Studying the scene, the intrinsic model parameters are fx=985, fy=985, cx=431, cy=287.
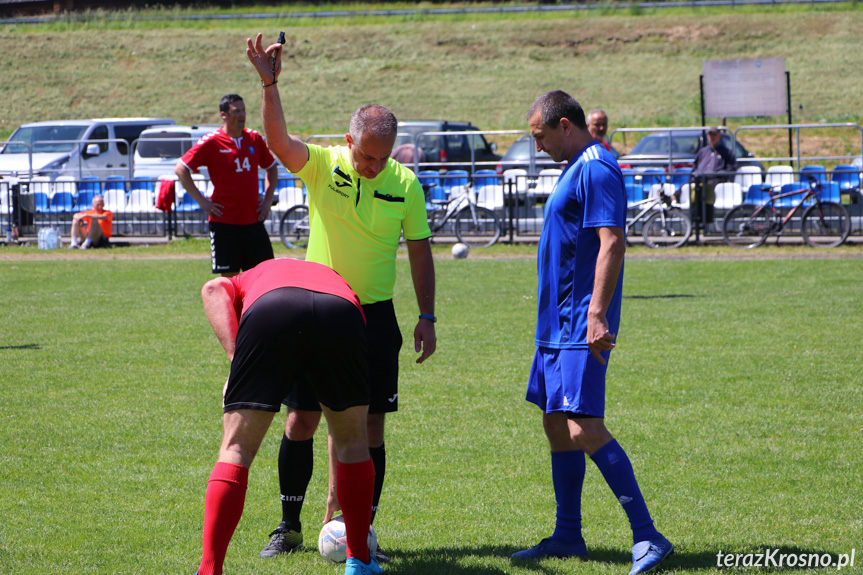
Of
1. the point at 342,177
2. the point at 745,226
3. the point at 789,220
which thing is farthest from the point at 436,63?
the point at 342,177

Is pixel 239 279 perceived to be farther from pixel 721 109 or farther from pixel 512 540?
pixel 721 109

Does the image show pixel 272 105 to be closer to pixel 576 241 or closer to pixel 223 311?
pixel 223 311

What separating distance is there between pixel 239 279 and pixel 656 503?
2.49m

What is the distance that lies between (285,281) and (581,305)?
1.30 metres

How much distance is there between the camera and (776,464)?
220 inches

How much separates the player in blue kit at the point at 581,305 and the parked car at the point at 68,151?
67.4ft

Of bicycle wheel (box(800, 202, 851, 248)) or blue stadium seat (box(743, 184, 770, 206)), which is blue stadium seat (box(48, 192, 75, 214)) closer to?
blue stadium seat (box(743, 184, 770, 206))

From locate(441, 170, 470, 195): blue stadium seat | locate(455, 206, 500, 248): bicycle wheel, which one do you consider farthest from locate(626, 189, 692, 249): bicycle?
locate(441, 170, 470, 195): blue stadium seat

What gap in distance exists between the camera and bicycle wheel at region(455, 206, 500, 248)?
19.0m

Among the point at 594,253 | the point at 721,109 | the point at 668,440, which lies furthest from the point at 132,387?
the point at 721,109

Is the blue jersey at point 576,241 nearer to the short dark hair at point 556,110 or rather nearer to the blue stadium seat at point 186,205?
the short dark hair at point 556,110

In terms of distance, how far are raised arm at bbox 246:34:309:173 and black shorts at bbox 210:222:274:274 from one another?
5.22m

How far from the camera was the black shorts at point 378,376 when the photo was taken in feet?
14.2

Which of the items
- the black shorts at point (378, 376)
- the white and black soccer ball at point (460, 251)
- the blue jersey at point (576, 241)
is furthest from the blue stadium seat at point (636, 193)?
the black shorts at point (378, 376)
